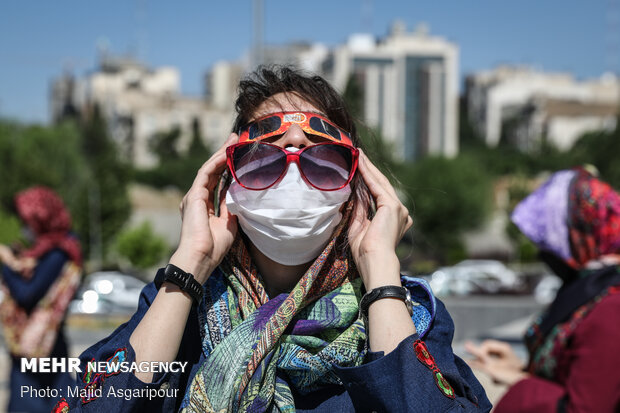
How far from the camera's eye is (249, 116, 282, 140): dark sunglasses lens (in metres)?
2.11

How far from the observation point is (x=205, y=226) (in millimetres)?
2066

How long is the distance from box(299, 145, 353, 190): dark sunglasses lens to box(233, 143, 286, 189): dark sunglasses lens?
68 millimetres

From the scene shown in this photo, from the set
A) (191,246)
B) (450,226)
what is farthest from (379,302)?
(450,226)

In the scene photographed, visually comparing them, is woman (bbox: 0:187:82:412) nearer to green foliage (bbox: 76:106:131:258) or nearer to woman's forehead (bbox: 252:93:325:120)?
woman's forehead (bbox: 252:93:325:120)

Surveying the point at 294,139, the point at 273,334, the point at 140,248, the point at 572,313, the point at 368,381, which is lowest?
the point at 140,248

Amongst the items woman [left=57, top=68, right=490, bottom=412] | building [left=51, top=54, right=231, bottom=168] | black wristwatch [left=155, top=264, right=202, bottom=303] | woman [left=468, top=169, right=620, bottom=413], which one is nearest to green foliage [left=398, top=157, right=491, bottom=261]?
building [left=51, top=54, right=231, bottom=168]

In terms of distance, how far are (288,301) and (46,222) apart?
128 inches

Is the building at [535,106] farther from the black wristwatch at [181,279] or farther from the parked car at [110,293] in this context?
the black wristwatch at [181,279]

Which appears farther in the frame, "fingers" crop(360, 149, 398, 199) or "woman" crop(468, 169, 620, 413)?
"woman" crop(468, 169, 620, 413)

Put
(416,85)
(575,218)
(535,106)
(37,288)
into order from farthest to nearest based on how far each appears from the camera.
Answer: (416,85) < (535,106) < (37,288) < (575,218)

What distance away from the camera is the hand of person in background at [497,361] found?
3.38 metres

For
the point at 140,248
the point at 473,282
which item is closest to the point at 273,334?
the point at 473,282

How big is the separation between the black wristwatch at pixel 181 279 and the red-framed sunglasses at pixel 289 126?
43cm

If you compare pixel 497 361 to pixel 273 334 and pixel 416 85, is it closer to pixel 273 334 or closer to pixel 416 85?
pixel 273 334
